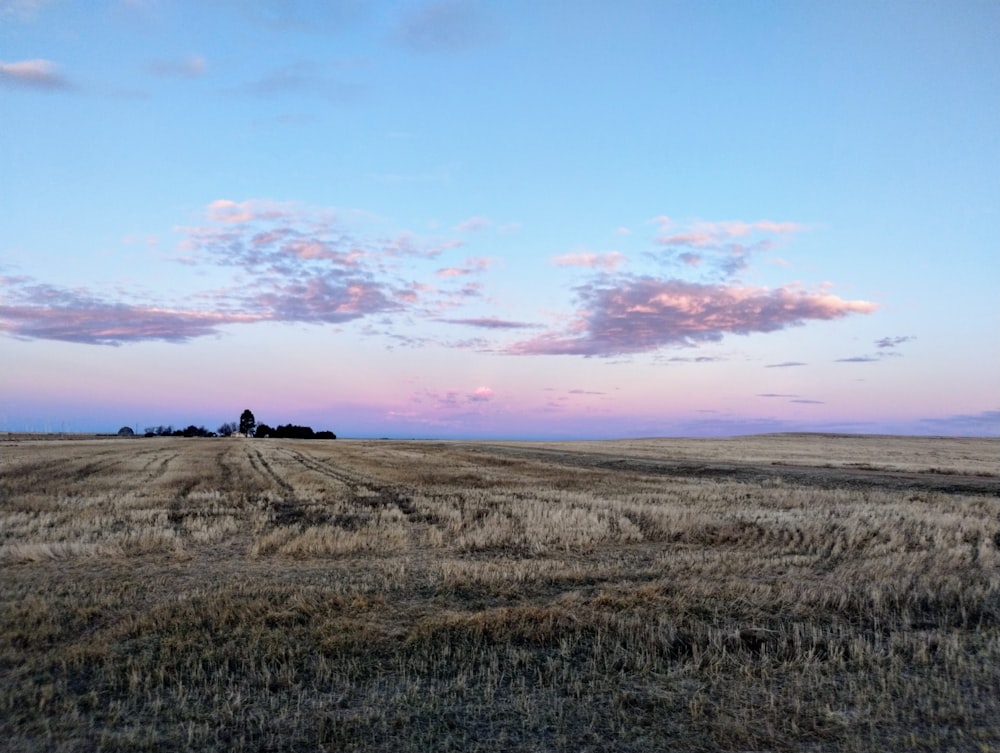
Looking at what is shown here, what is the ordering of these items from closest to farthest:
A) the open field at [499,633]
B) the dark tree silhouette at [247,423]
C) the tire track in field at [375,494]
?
the open field at [499,633] < the tire track in field at [375,494] < the dark tree silhouette at [247,423]

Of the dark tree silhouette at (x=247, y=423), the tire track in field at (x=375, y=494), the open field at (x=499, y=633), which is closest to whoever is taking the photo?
the open field at (x=499, y=633)

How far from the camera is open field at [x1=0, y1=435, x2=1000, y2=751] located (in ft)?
22.0

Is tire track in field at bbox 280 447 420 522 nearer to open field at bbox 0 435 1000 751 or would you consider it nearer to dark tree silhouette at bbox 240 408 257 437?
open field at bbox 0 435 1000 751

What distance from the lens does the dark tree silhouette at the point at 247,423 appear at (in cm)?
18188

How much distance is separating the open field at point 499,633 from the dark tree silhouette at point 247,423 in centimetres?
16986

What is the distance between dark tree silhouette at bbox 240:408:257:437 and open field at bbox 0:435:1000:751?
557ft

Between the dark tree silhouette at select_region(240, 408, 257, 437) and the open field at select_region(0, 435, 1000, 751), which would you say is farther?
the dark tree silhouette at select_region(240, 408, 257, 437)

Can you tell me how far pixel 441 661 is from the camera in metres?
8.38

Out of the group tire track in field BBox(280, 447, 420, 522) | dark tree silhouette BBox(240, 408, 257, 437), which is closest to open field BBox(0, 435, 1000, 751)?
tire track in field BBox(280, 447, 420, 522)

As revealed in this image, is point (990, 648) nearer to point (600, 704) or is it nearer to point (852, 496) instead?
point (600, 704)

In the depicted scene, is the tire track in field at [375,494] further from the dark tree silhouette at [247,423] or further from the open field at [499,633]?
the dark tree silhouette at [247,423]

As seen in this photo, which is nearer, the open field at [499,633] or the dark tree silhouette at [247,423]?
the open field at [499,633]

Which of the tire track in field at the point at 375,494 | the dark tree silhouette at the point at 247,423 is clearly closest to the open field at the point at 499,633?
the tire track in field at the point at 375,494

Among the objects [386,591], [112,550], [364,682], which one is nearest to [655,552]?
[386,591]
